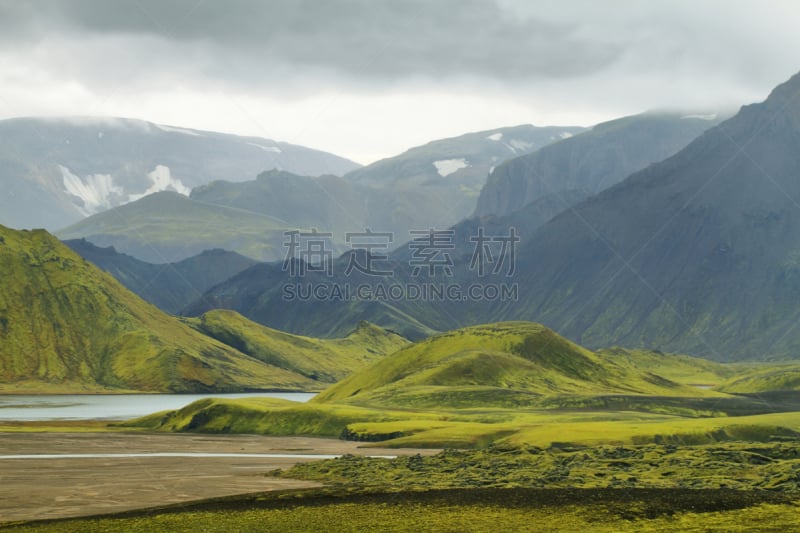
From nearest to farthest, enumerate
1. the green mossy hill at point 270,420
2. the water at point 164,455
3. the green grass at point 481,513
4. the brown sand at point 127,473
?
1. the green grass at point 481,513
2. the brown sand at point 127,473
3. the water at point 164,455
4. the green mossy hill at point 270,420

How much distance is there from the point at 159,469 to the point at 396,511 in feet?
151

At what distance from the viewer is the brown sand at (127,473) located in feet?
284

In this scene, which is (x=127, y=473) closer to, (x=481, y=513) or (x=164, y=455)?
(x=164, y=455)

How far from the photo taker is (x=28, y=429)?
183000mm

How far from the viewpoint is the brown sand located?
8661 centimetres

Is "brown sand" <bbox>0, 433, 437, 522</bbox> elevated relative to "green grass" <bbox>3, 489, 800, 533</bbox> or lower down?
lower down

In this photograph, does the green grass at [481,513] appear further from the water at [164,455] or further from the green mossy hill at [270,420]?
the green mossy hill at [270,420]

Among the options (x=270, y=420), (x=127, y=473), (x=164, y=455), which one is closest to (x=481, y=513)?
(x=127, y=473)

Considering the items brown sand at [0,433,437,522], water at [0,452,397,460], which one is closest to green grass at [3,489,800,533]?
brown sand at [0,433,437,522]

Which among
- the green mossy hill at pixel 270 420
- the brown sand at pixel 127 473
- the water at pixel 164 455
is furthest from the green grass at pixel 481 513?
the green mossy hill at pixel 270 420

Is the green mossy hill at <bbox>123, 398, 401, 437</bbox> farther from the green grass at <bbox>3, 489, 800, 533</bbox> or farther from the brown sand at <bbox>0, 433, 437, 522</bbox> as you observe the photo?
the green grass at <bbox>3, 489, 800, 533</bbox>

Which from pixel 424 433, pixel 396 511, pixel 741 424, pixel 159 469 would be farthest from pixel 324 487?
pixel 741 424

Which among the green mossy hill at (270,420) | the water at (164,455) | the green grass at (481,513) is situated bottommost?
the green mossy hill at (270,420)

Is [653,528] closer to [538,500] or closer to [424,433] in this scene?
[538,500]
